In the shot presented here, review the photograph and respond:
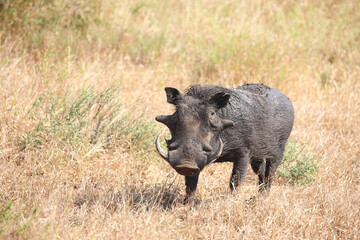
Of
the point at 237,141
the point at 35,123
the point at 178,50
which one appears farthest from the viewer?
the point at 178,50

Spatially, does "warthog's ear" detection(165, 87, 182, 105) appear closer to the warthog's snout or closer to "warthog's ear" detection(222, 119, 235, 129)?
"warthog's ear" detection(222, 119, 235, 129)

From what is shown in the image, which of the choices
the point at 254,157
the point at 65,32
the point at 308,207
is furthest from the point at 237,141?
the point at 65,32

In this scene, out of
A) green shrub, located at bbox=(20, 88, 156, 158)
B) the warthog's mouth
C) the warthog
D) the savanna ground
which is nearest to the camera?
the warthog's mouth

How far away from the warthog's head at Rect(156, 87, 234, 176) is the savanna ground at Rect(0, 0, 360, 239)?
52 centimetres

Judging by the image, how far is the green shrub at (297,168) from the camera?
4.82 m

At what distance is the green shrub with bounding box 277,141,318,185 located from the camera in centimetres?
482

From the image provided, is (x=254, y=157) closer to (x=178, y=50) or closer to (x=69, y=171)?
(x=69, y=171)

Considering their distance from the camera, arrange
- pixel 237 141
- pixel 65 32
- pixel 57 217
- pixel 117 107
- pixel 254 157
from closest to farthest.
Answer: pixel 57 217
pixel 237 141
pixel 254 157
pixel 117 107
pixel 65 32

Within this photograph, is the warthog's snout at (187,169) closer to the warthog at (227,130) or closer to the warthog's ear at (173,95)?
the warthog at (227,130)

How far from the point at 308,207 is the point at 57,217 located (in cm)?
216

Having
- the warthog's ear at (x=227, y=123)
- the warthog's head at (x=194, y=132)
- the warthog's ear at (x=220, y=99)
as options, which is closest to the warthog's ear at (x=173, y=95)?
the warthog's head at (x=194, y=132)

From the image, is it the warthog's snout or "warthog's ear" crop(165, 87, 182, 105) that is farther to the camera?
"warthog's ear" crop(165, 87, 182, 105)

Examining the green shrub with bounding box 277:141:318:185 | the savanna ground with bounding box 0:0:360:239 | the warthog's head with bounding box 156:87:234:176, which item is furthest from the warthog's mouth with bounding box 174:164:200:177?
the green shrub with bounding box 277:141:318:185

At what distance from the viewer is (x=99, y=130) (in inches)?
191
